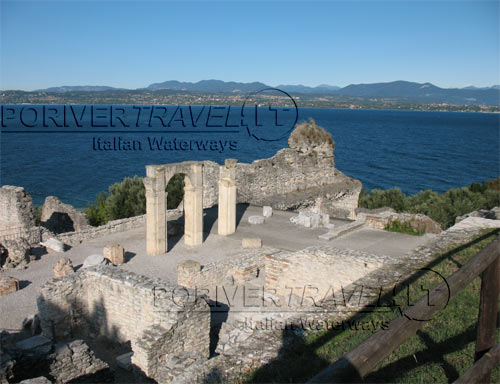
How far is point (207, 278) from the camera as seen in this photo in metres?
11.8

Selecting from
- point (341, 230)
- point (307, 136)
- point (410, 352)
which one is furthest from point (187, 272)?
point (307, 136)

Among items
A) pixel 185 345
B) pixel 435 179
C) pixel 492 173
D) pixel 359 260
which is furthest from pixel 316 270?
pixel 492 173

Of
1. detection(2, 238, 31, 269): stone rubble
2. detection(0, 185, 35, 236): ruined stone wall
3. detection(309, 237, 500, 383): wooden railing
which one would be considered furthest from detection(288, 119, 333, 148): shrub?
detection(309, 237, 500, 383): wooden railing

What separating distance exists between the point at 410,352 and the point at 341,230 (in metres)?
10.4

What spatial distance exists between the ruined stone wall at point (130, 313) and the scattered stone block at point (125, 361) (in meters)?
0.41

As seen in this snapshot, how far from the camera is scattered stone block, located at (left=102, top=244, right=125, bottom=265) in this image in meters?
12.5

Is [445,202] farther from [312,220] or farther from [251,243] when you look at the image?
→ [251,243]

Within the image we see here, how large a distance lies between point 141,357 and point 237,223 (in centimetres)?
915

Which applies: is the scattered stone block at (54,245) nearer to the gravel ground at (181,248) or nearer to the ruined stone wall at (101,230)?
the gravel ground at (181,248)

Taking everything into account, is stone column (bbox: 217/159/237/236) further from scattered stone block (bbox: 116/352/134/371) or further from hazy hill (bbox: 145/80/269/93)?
hazy hill (bbox: 145/80/269/93)

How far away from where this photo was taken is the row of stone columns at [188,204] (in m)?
12.8

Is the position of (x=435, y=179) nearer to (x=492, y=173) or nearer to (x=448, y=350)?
(x=492, y=173)

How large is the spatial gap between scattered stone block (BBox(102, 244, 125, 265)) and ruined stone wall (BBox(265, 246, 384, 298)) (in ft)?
13.5

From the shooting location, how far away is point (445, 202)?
26891 mm
